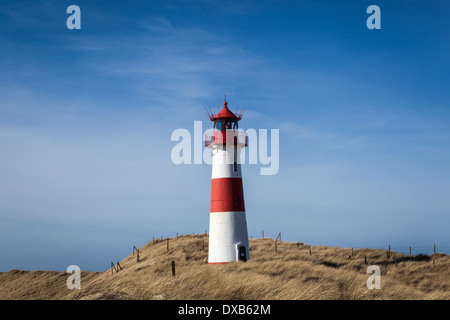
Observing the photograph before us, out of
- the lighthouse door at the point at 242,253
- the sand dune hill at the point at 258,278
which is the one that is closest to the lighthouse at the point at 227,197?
the lighthouse door at the point at 242,253

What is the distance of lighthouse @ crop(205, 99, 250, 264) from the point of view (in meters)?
24.9

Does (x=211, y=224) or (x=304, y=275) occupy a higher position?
(x=211, y=224)

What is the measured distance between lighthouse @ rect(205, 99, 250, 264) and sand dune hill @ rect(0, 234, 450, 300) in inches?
65.2

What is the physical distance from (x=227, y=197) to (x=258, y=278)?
9.43 meters

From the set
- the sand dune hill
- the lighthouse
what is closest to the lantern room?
the lighthouse

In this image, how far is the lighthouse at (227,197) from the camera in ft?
81.8

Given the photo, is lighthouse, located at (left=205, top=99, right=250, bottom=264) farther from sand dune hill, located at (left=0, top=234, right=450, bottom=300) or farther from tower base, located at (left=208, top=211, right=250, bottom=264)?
sand dune hill, located at (left=0, top=234, right=450, bottom=300)

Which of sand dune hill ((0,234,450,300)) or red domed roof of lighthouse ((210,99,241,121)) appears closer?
sand dune hill ((0,234,450,300))

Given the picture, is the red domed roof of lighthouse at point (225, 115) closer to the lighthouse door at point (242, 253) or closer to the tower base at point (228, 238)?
the tower base at point (228, 238)
